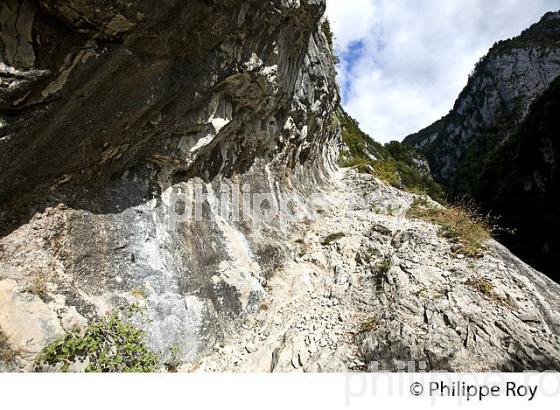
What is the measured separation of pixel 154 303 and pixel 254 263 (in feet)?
10.0

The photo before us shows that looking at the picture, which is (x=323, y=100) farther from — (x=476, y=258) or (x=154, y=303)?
(x=154, y=303)

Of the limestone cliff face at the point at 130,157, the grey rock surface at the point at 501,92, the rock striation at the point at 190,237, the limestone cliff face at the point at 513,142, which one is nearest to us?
the limestone cliff face at the point at 130,157

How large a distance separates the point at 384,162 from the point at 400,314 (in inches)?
1015

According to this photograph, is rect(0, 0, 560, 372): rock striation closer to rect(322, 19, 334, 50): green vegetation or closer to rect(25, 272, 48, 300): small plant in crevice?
rect(25, 272, 48, 300): small plant in crevice

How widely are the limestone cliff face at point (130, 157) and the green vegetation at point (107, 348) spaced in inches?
8.8

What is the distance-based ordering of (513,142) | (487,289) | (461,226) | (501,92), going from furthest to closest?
1. (501,92)
2. (513,142)
3. (461,226)
4. (487,289)

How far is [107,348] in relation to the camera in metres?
5.33

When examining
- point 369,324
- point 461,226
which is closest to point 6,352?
point 369,324

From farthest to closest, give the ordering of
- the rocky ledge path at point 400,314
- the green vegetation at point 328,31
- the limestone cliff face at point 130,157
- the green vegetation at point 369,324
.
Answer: the green vegetation at point 328,31 < the green vegetation at point 369,324 < the rocky ledge path at point 400,314 < the limestone cliff face at point 130,157

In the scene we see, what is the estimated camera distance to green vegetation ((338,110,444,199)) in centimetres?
2291

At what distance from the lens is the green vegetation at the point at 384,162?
2291cm

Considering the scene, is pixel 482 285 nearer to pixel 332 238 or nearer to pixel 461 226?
pixel 461 226

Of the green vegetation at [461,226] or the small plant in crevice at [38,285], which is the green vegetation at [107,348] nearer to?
the small plant in crevice at [38,285]

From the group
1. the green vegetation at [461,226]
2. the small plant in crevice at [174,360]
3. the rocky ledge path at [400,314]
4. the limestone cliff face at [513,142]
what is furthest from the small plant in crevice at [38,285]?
the limestone cliff face at [513,142]
